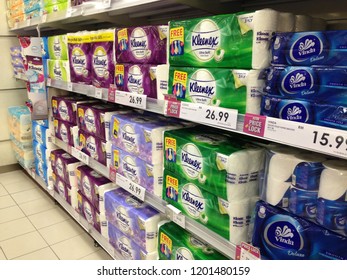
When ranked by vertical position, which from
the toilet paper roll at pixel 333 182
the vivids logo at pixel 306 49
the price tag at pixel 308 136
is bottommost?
→ the toilet paper roll at pixel 333 182

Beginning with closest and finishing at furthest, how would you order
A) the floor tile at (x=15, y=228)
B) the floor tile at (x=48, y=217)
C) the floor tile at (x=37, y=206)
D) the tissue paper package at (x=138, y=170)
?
the tissue paper package at (x=138, y=170), the floor tile at (x=15, y=228), the floor tile at (x=48, y=217), the floor tile at (x=37, y=206)

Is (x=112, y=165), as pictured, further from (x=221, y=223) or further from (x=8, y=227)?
(x=8, y=227)

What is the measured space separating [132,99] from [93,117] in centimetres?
51

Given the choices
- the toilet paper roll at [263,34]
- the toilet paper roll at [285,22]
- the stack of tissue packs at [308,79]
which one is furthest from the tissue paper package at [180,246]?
the toilet paper roll at [285,22]

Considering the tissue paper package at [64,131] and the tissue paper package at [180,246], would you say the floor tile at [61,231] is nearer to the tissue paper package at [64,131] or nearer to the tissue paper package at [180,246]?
the tissue paper package at [64,131]

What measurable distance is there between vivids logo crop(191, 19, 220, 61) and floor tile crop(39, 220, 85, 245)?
6.14ft

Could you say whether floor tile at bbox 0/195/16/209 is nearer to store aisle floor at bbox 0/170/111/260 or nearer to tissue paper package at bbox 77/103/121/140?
store aisle floor at bbox 0/170/111/260

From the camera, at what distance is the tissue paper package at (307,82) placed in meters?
0.77

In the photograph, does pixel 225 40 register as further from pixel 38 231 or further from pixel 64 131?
pixel 38 231

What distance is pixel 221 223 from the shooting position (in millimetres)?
1120

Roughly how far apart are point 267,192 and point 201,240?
0.47 m

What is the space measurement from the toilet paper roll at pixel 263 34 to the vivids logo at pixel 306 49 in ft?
0.34

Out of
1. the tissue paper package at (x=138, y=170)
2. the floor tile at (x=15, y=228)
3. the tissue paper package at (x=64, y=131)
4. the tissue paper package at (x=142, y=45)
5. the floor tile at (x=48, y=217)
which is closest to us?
the tissue paper package at (x=142, y=45)

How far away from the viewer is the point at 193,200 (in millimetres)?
1229
